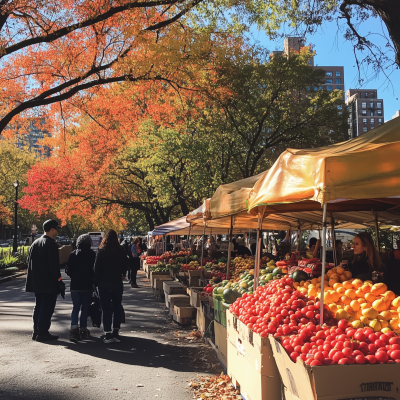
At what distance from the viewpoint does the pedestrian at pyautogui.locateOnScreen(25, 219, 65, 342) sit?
834cm

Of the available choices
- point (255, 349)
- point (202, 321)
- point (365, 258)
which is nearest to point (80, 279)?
point (202, 321)

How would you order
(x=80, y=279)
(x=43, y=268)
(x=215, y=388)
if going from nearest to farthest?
1. (x=215, y=388)
2. (x=43, y=268)
3. (x=80, y=279)

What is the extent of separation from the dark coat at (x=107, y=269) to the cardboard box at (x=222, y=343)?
2213mm

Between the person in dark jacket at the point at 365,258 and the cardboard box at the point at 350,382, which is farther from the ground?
the person in dark jacket at the point at 365,258

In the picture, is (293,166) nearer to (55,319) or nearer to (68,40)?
(55,319)

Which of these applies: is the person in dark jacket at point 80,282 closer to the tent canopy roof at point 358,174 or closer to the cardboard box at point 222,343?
the cardboard box at point 222,343

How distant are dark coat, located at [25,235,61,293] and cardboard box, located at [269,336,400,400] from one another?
5.96m

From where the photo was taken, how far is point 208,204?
9945 mm

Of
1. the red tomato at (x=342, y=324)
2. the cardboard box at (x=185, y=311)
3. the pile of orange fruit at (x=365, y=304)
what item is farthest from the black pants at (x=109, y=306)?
the red tomato at (x=342, y=324)

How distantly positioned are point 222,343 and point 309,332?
2569 mm

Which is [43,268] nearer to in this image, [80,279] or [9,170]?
[80,279]

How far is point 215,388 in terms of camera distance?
5730 millimetres

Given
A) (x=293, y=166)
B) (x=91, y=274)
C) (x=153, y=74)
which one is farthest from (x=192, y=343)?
(x=153, y=74)

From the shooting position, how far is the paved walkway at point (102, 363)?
5590mm
